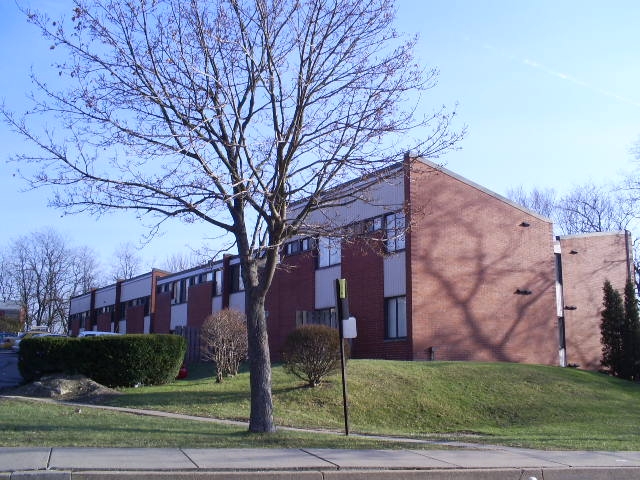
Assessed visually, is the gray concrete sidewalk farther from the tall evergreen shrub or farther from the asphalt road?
the tall evergreen shrub

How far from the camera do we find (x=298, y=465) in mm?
9398

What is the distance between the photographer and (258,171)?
529 inches

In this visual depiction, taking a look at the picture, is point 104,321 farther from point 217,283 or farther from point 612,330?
point 612,330

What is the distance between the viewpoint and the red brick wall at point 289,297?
31.2 m

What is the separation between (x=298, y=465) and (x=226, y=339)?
13.2 meters

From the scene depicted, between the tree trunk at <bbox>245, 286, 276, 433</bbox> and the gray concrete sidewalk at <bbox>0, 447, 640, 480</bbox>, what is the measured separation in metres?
1.78

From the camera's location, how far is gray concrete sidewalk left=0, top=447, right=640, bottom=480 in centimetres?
845

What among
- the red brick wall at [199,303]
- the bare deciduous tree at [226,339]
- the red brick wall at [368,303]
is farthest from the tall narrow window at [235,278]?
the bare deciduous tree at [226,339]

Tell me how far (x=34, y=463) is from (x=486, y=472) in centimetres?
585

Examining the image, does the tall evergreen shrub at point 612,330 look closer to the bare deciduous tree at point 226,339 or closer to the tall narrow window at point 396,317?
the tall narrow window at point 396,317

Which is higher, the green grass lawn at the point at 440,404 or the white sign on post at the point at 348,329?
the white sign on post at the point at 348,329

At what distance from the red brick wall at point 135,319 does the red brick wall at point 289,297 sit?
68.4 feet

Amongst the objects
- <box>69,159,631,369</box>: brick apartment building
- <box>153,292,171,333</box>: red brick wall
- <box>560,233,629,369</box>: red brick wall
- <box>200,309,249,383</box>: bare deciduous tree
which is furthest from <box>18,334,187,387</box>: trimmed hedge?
<box>153,292,171,333</box>: red brick wall

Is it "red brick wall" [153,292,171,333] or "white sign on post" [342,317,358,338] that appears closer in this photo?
"white sign on post" [342,317,358,338]
